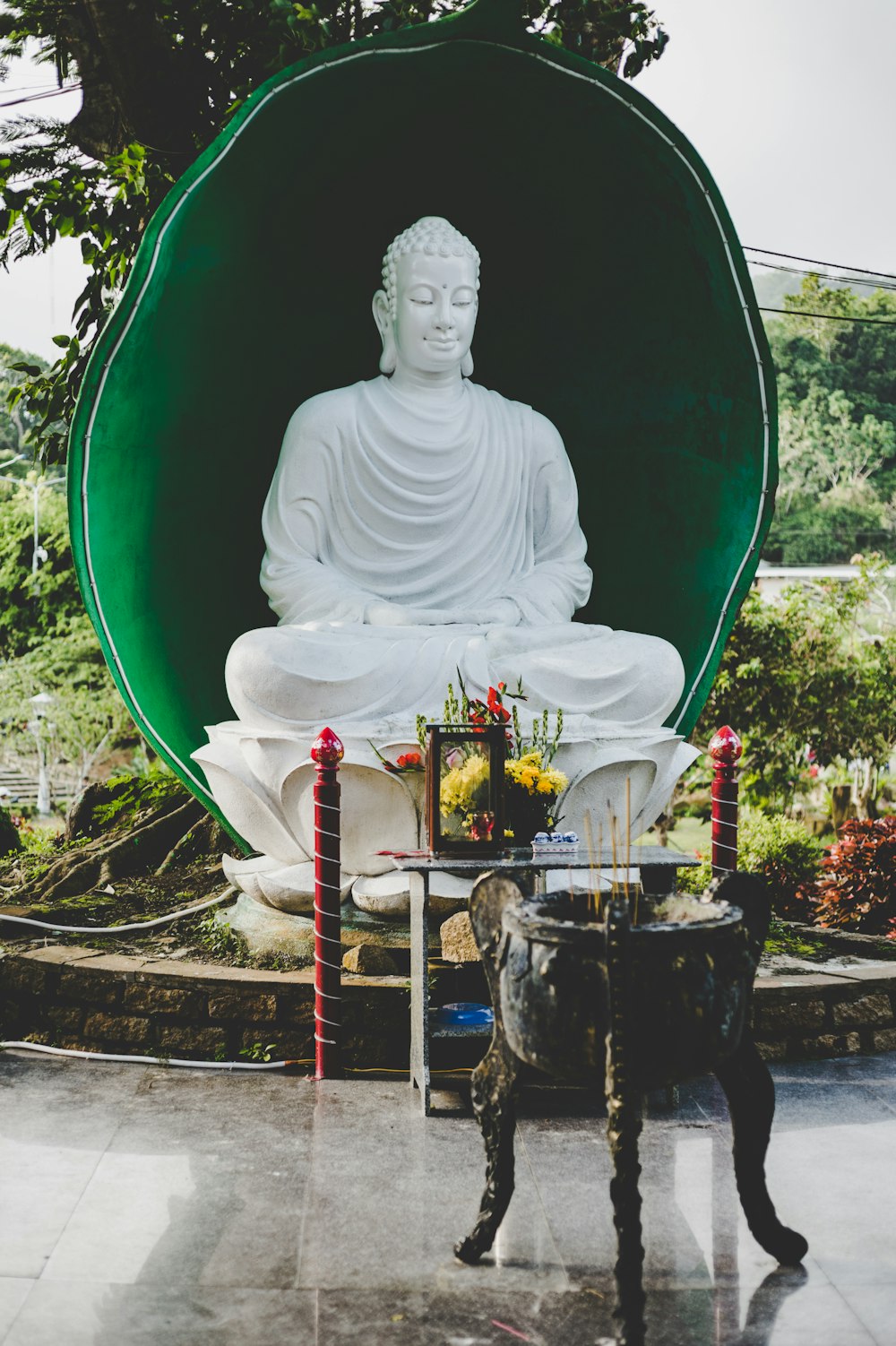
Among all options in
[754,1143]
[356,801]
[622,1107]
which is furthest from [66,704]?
[622,1107]

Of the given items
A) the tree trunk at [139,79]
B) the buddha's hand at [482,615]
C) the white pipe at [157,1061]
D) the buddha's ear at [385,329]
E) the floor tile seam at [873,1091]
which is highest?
the tree trunk at [139,79]

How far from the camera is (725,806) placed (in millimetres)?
4438

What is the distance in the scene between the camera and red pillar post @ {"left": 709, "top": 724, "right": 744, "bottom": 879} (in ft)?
14.5

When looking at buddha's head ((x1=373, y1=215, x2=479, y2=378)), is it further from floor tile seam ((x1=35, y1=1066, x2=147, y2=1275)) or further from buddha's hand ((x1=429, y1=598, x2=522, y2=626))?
floor tile seam ((x1=35, y1=1066, x2=147, y2=1275))

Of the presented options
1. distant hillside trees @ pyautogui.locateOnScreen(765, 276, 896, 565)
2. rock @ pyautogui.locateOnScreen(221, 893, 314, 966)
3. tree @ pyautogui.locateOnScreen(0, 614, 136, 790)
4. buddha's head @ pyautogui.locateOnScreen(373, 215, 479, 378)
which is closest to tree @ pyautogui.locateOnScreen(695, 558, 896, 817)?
buddha's head @ pyautogui.locateOnScreen(373, 215, 479, 378)

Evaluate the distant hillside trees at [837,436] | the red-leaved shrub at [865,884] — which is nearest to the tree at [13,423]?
the distant hillside trees at [837,436]

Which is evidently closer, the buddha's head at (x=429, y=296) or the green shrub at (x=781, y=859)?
the buddha's head at (x=429, y=296)

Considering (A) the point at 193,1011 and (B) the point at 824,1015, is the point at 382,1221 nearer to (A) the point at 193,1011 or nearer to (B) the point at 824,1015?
(A) the point at 193,1011

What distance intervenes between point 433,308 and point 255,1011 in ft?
9.43

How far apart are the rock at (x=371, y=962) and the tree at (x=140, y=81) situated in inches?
125

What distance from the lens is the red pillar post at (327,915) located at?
4227mm

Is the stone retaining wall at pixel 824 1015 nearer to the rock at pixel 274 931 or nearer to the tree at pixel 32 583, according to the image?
the rock at pixel 274 931

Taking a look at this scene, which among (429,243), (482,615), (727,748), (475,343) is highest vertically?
(429,243)

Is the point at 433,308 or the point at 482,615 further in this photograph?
the point at 433,308
